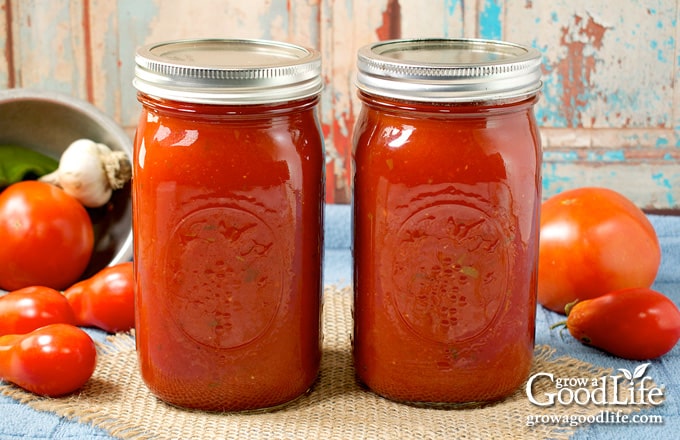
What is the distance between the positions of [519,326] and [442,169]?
255mm

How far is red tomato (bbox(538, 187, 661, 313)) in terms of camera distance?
171 centimetres

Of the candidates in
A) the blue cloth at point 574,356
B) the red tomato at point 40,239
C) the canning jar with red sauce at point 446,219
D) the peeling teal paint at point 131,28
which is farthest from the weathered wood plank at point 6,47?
the canning jar with red sauce at point 446,219

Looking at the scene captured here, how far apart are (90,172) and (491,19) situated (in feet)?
3.13

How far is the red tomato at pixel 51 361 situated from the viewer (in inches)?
53.7

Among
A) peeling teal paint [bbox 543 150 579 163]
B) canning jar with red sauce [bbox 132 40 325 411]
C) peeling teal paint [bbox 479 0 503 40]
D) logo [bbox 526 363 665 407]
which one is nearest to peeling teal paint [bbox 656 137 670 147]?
peeling teal paint [bbox 543 150 579 163]

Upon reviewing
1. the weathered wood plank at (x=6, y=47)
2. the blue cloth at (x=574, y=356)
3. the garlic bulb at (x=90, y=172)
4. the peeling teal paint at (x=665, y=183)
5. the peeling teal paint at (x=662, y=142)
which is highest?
the weathered wood plank at (x=6, y=47)

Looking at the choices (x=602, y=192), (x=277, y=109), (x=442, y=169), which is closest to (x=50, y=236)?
(x=277, y=109)

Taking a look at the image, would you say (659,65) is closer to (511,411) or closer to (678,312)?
(678,312)

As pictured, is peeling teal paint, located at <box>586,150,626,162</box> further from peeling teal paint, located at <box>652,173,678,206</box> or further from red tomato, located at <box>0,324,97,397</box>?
red tomato, located at <box>0,324,97,397</box>

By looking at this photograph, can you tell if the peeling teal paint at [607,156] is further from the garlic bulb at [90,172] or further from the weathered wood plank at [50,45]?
the weathered wood plank at [50,45]

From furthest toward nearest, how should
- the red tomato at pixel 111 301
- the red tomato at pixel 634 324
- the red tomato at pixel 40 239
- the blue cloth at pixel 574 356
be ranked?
the red tomato at pixel 40 239 < the red tomato at pixel 111 301 < the red tomato at pixel 634 324 < the blue cloth at pixel 574 356

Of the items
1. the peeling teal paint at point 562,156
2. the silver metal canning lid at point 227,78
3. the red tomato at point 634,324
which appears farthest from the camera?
the peeling teal paint at point 562,156

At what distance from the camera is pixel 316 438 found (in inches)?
50.2

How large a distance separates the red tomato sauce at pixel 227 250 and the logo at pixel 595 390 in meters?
0.32
